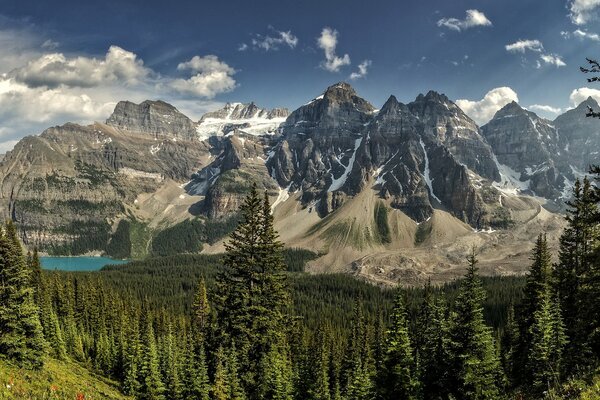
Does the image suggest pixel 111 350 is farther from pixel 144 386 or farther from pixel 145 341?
pixel 144 386

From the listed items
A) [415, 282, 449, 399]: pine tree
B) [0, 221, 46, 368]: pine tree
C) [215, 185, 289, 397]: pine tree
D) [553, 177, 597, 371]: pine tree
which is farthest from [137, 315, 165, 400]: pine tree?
[553, 177, 597, 371]: pine tree

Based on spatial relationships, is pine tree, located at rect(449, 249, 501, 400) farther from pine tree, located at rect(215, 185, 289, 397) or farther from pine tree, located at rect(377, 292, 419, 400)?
pine tree, located at rect(215, 185, 289, 397)

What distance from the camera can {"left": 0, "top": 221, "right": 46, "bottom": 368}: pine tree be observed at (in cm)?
3403

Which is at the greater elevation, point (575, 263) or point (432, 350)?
point (575, 263)

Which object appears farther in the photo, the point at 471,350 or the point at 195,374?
the point at 195,374

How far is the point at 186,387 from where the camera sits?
48594mm

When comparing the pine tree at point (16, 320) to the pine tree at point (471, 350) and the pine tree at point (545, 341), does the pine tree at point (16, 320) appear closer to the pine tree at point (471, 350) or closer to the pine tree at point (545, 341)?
the pine tree at point (471, 350)

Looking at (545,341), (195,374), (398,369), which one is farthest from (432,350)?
(195,374)

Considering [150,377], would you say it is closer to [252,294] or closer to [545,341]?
[252,294]

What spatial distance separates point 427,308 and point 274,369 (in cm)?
1727

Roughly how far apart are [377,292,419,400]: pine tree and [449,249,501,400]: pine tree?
281 inches

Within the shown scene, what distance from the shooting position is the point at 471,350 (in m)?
27.9

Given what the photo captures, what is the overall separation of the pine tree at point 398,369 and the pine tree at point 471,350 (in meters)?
7.13

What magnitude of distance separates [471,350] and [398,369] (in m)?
9.54
